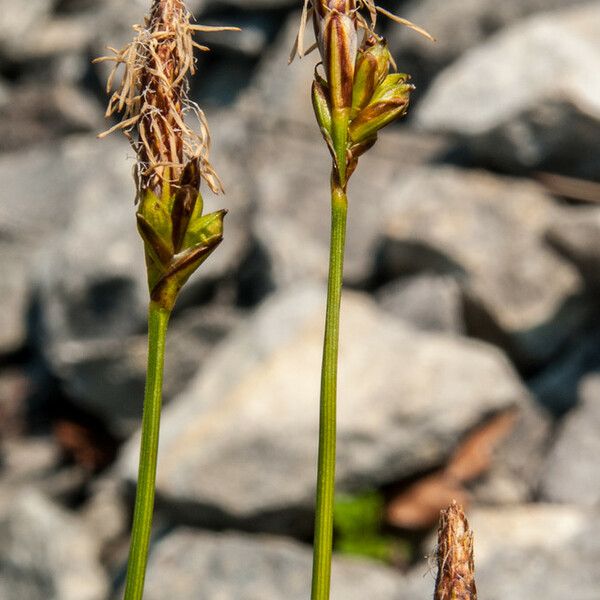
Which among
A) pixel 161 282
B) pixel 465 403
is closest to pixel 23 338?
pixel 465 403

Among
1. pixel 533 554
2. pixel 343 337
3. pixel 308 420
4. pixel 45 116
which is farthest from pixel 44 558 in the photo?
pixel 45 116

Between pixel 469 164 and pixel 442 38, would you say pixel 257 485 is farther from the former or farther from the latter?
pixel 442 38

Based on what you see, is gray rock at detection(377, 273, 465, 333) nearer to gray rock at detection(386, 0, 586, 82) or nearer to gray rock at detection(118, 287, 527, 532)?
gray rock at detection(118, 287, 527, 532)

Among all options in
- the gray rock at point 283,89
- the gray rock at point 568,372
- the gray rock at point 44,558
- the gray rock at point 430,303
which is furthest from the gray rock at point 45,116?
the gray rock at point 568,372

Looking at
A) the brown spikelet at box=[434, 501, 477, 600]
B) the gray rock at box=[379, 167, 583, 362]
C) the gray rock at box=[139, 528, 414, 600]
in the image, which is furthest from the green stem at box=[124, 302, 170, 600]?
the gray rock at box=[379, 167, 583, 362]

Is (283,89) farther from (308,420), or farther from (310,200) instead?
(308,420)
